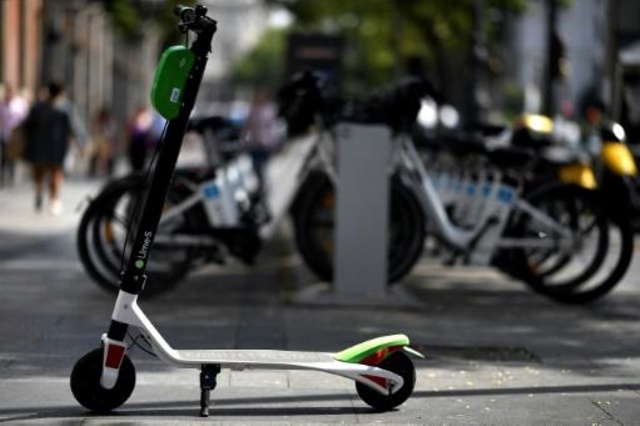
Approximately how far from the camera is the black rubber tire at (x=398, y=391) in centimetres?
663

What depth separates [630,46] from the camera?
25203 mm

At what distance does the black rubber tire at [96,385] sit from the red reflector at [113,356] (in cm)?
4

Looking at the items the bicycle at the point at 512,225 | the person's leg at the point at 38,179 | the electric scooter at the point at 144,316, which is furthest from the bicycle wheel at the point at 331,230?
the person's leg at the point at 38,179

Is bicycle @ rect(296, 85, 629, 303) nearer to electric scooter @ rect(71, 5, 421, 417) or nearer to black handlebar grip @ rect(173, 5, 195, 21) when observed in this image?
electric scooter @ rect(71, 5, 421, 417)

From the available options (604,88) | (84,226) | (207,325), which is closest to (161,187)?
(207,325)

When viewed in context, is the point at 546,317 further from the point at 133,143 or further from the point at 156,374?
the point at 133,143

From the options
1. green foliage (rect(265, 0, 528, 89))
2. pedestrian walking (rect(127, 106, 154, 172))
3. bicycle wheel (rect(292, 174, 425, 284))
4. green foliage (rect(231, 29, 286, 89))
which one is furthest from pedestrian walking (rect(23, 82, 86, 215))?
green foliage (rect(231, 29, 286, 89))

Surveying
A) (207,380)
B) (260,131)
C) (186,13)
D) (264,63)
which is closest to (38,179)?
(260,131)

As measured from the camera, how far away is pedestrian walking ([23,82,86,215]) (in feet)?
68.0

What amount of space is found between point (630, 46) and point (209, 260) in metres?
15.5

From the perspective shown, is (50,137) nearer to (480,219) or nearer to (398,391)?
(480,219)

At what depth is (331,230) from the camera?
457 inches

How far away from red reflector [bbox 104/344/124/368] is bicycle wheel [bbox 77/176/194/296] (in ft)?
14.7

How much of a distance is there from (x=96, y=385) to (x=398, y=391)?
124 cm
